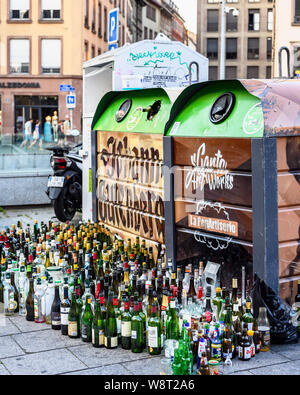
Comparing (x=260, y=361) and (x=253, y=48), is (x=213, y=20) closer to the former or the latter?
(x=253, y=48)

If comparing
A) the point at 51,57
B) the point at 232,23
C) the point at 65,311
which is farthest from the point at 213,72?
the point at 65,311

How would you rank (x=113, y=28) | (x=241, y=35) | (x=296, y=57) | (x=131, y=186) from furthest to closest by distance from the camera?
(x=241, y=35) < (x=296, y=57) < (x=113, y=28) < (x=131, y=186)

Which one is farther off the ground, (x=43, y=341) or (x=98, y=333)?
(x=98, y=333)

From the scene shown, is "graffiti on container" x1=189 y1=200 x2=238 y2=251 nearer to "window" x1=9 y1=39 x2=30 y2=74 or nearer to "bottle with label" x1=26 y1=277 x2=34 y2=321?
"bottle with label" x1=26 y1=277 x2=34 y2=321

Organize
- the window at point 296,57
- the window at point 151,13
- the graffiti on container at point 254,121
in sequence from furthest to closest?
the window at point 151,13, the window at point 296,57, the graffiti on container at point 254,121

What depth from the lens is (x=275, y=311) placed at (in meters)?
5.93

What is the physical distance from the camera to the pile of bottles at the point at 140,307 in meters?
5.33

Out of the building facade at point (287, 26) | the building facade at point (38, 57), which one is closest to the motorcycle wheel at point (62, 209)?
the building facade at point (287, 26)

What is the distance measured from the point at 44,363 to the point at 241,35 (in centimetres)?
6795

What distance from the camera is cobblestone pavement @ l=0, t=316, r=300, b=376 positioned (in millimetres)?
5125

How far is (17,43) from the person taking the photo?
1607 inches

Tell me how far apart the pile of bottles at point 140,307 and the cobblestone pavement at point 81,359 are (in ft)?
0.33

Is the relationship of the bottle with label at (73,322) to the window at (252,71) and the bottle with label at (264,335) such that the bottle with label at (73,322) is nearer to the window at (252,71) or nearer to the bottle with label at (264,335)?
the bottle with label at (264,335)
